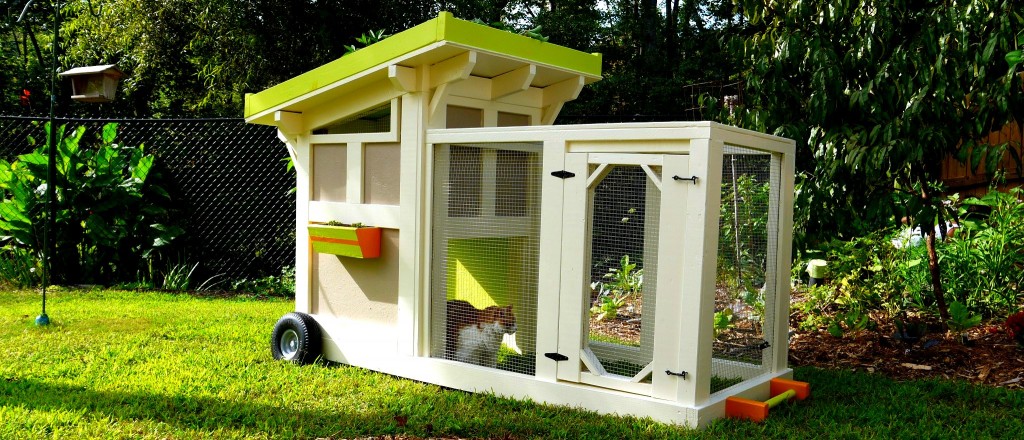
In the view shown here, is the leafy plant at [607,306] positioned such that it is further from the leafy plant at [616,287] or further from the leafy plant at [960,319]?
the leafy plant at [960,319]

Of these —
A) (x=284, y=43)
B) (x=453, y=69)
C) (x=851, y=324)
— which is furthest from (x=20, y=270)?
(x=851, y=324)

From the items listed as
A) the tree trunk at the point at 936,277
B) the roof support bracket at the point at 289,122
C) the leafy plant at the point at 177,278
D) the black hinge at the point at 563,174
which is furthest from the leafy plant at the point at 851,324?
the leafy plant at the point at 177,278

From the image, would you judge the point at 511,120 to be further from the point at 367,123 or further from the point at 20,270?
the point at 20,270

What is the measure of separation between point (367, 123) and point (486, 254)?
1.12m

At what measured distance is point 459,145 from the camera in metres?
4.15

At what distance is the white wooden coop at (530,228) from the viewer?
3.50 m

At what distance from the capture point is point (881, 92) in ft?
14.2

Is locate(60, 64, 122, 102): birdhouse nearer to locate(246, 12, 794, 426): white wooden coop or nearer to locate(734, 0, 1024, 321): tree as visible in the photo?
locate(246, 12, 794, 426): white wooden coop

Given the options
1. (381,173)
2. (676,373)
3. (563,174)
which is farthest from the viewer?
(381,173)

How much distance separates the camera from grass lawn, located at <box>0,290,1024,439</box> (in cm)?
341

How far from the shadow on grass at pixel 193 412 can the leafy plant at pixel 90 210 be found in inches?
172

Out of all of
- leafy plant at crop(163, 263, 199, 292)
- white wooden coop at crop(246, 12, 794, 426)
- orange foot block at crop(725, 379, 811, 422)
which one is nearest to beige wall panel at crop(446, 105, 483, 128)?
white wooden coop at crop(246, 12, 794, 426)

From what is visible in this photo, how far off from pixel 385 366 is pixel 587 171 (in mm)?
1650

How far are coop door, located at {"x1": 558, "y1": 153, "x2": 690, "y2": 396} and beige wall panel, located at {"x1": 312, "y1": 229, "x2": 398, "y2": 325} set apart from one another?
1112 millimetres
